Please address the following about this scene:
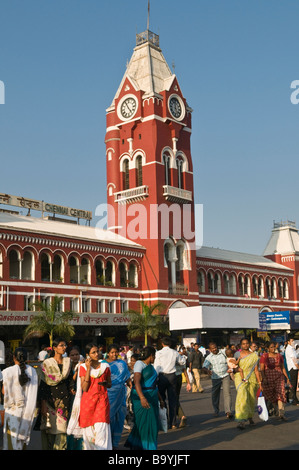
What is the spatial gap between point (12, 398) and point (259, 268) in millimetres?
51084

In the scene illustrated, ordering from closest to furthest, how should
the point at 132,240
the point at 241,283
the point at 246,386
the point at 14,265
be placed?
the point at 246,386, the point at 14,265, the point at 132,240, the point at 241,283

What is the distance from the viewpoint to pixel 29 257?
36.8 m

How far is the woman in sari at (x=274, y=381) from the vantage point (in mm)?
13422

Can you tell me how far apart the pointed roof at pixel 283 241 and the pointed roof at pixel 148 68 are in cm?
2558

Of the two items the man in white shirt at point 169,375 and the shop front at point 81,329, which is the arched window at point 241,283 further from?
the man in white shirt at point 169,375

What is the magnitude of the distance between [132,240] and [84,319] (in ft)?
33.5

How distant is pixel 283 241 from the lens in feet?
217

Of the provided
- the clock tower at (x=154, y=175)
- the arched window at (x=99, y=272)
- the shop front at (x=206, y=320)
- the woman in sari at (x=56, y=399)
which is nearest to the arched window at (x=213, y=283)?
the clock tower at (x=154, y=175)

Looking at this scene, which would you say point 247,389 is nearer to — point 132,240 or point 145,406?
point 145,406

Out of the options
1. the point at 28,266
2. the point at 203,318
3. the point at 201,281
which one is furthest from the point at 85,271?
the point at 201,281
